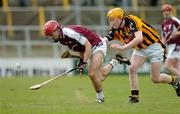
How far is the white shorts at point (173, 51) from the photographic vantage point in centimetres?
2402

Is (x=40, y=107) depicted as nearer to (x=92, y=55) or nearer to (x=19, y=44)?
(x=92, y=55)

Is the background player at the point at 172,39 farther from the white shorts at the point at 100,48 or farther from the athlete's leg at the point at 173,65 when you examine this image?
the white shorts at the point at 100,48

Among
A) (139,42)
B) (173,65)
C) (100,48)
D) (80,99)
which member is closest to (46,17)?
(173,65)

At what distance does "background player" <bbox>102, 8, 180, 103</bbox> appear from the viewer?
1812 cm

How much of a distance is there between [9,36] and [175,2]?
285 inches

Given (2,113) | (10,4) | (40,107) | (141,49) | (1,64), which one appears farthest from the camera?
(10,4)

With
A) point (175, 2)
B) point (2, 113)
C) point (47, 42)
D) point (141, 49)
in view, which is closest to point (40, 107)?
point (2, 113)

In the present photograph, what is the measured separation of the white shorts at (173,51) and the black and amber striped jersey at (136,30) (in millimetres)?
5543

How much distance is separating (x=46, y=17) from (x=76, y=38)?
54.5 ft

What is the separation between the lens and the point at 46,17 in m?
34.5

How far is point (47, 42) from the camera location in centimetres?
3312

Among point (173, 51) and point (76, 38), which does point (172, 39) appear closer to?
point (173, 51)

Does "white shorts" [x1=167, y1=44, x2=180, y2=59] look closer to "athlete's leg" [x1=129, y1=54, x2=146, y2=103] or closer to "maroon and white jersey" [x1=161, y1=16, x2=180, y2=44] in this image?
"maroon and white jersey" [x1=161, y1=16, x2=180, y2=44]

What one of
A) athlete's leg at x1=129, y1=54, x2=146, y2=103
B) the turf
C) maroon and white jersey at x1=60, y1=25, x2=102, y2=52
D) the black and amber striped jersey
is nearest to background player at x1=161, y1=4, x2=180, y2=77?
the turf
